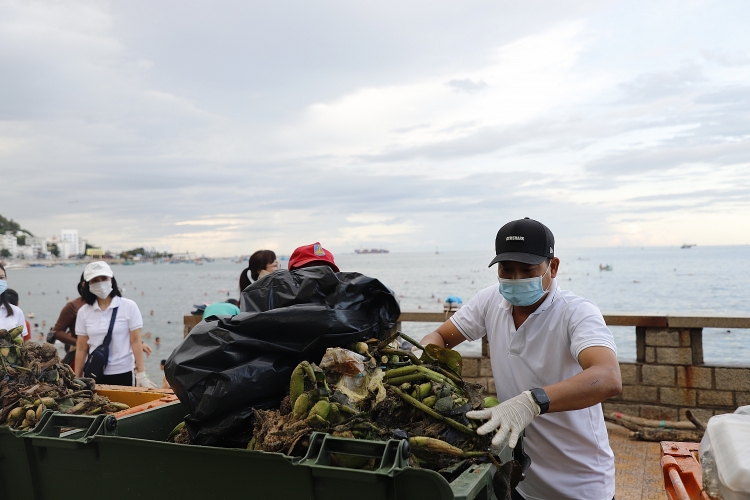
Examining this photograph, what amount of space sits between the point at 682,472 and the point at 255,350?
5.97 feet

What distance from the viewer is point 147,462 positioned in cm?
229

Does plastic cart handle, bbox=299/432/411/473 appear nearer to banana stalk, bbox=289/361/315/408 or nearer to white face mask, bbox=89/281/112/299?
banana stalk, bbox=289/361/315/408

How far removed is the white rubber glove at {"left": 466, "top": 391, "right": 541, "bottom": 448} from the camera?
212 cm

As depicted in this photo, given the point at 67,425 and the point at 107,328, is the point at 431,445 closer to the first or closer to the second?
the point at 67,425

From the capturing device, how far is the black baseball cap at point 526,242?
291 cm

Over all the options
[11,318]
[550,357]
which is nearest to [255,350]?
[550,357]

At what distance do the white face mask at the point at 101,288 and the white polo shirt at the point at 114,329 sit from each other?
141mm

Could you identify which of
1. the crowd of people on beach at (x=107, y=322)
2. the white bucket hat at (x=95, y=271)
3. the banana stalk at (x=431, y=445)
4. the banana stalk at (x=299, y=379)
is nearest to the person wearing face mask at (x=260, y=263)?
the crowd of people on beach at (x=107, y=322)

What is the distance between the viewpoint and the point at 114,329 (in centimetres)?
633

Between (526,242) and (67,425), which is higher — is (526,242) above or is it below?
above

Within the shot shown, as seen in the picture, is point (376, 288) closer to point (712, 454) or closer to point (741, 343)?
point (712, 454)

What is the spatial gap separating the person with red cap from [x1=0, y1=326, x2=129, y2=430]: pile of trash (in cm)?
159

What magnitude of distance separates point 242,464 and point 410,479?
2.09 feet

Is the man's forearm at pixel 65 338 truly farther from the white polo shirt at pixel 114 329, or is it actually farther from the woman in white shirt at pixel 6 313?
the white polo shirt at pixel 114 329
